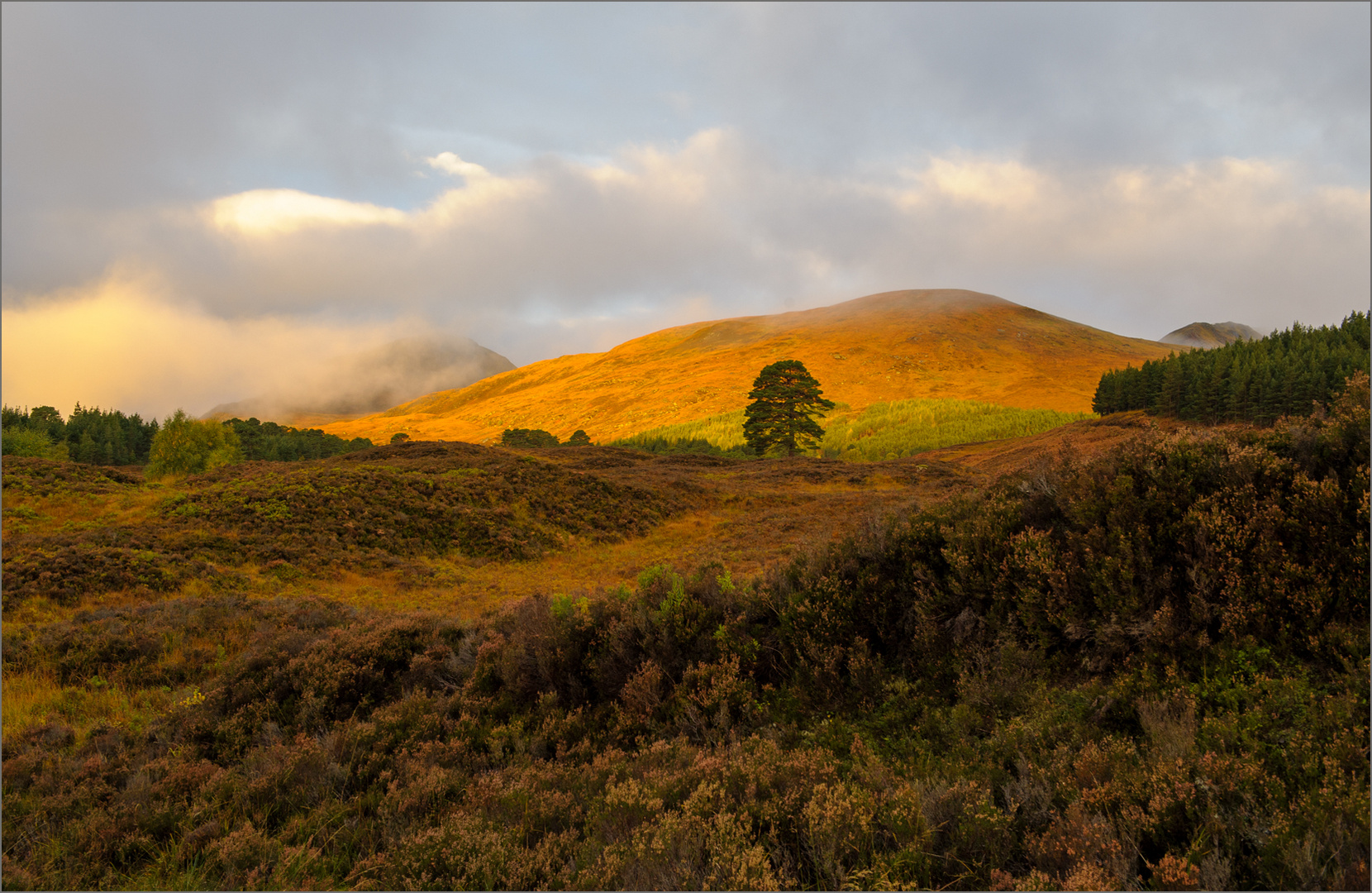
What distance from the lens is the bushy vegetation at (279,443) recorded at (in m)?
55.9

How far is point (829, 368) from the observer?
328 ft

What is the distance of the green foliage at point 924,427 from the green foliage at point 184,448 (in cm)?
4471

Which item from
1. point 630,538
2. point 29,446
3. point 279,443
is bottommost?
point 630,538

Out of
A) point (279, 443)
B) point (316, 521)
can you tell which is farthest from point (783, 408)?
point (279, 443)

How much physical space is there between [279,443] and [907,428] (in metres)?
63.0

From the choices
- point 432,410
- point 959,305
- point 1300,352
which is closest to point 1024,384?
point 1300,352

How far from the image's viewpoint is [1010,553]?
4.51 meters

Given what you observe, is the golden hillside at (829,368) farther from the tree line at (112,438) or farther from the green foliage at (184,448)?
the green foliage at (184,448)

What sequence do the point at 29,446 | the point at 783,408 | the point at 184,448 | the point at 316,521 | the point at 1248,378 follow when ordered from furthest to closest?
1. the point at 783,408
2. the point at 1248,378
3. the point at 29,446
4. the point at 184,448
5. the point at 316,521

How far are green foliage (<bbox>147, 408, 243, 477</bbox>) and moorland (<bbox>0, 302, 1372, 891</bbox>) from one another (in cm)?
2532

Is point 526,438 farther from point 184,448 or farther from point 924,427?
point 924,427

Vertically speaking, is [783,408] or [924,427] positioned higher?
[783,408]

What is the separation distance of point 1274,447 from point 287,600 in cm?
1405

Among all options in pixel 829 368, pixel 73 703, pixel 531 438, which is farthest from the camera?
pixel 829 368
